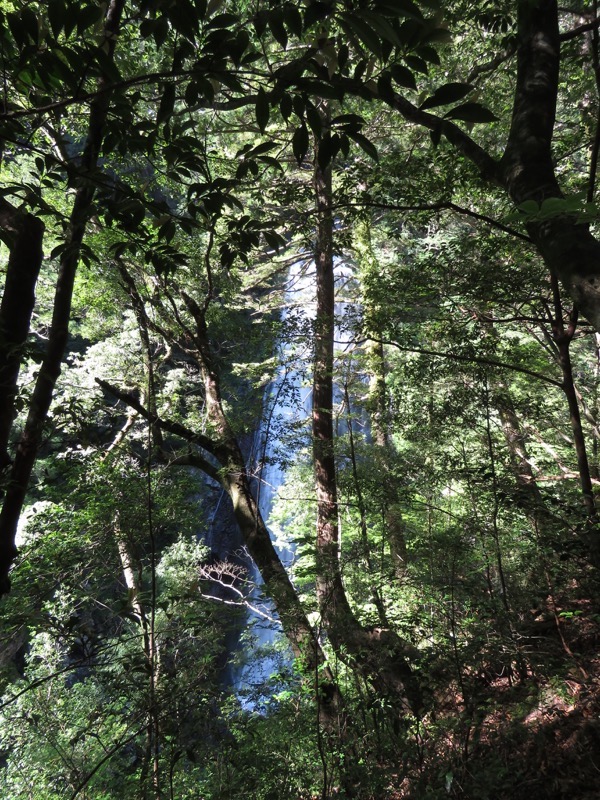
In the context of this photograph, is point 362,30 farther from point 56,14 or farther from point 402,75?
point 56,14

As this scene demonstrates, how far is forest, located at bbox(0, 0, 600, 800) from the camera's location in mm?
1179

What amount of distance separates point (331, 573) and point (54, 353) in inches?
125

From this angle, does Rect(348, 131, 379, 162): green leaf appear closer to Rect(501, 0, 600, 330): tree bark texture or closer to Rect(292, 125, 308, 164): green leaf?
Rect(292, 125, 308, 164): green leaf

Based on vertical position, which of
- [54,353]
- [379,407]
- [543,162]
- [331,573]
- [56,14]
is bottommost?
[331,573]

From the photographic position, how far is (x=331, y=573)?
3967 mm

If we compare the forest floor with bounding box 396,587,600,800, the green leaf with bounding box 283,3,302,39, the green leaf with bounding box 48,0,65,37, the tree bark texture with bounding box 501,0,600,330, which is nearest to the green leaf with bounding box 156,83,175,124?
the green leaf with bounding box 48,0,65,37

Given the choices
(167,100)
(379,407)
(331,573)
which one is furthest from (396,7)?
(379,407)

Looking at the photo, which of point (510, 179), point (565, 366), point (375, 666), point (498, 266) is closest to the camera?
point (510, 179)

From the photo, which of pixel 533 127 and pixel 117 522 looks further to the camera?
pixel 117 522

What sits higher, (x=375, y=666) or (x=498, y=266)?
(x=498, y=266)

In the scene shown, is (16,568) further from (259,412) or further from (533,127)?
(533,127)

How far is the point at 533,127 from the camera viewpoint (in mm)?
1715

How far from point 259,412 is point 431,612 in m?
3.02

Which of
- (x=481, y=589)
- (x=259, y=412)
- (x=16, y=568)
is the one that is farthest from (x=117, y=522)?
(x=481, y=589)
